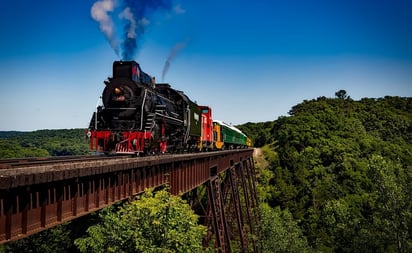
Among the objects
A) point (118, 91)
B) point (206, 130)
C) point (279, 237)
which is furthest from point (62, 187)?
point (279, 237)

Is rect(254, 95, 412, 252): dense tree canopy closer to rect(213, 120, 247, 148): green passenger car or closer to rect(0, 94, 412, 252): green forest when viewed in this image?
rect(0, 94, 412, 252): green forest

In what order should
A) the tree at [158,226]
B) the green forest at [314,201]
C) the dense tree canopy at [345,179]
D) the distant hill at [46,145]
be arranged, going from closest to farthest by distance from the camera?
the tree at [158,226] < the green forest at [314,201] < the dense tree canopy at [345,179] < the distant hill at [46,145]

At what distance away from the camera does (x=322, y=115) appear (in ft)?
272

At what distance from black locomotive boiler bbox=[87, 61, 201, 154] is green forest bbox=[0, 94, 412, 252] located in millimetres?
3031

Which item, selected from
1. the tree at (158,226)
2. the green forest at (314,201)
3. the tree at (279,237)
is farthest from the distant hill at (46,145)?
the tree at (279,237)

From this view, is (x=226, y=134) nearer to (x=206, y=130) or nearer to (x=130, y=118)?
(x=206, y=130)

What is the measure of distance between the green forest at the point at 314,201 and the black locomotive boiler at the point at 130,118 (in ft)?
9.95

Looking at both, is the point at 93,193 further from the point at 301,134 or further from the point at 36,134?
the point at 36,134

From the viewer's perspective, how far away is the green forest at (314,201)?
11969 mm

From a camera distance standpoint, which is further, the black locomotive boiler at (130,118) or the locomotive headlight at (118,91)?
the locomotive headlight at (118,91)

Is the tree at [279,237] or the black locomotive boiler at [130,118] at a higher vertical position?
the black locomotive boiler at [130,118]

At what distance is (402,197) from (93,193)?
2885 cm

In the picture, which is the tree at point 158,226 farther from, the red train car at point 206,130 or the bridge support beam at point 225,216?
the red train car at point 206,130

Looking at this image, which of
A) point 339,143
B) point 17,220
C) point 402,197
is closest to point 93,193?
point 17,220
